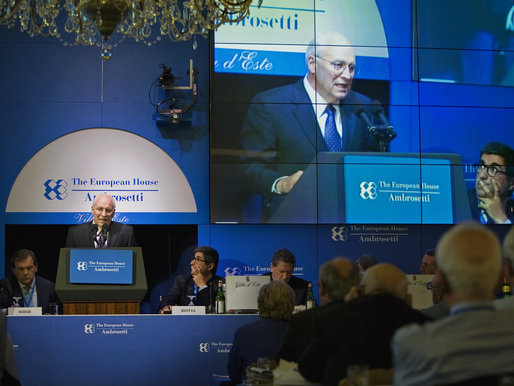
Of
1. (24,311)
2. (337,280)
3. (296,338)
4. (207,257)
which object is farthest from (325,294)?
(207,257)

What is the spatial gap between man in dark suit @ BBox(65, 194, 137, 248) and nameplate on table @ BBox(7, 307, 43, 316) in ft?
4.49

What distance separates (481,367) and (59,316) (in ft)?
13.8

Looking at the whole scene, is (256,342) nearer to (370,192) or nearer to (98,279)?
Result: (98,279)

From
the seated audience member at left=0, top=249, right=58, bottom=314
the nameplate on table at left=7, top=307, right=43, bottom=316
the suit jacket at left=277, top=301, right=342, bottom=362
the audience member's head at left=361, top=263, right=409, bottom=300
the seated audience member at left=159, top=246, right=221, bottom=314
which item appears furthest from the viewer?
the seated audience member at left=159, top=246, right=221, bottom=314

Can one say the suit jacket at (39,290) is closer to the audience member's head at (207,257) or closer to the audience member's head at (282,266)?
the audience member's head at (207,257)

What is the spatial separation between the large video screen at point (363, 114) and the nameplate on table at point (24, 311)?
9.14ft

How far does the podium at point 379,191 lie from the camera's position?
8555 millimetres

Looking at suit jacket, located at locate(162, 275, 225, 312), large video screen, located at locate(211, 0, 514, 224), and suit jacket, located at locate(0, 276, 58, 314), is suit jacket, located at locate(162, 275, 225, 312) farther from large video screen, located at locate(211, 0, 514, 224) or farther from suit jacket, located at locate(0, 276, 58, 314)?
large video screen, located at locate(211, 0, 514, 224)

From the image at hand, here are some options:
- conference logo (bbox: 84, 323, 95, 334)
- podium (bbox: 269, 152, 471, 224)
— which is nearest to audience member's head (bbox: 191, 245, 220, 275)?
conference logo (bbox: 84, 323, 95, 334)

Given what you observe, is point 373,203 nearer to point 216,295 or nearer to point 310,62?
point 310,62

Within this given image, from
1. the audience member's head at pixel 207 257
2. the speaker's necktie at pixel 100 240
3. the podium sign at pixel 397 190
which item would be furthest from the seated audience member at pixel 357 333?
the podium sign at pixel 397 190

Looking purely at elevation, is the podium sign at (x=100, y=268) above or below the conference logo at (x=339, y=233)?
below

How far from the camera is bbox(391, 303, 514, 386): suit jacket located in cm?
214

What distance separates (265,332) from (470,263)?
2.71m
